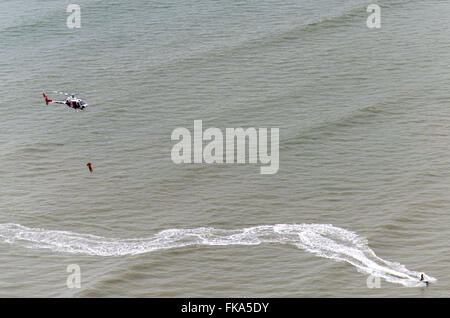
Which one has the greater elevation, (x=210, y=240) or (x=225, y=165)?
(x=225, y=165)

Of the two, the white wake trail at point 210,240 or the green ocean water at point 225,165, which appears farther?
the white wake trail at point 210,240

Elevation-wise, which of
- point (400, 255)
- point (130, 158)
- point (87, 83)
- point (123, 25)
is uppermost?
point (123, 25)

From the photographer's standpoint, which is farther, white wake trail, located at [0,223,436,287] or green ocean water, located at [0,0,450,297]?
white wake trail, located at [0,223,436,287]

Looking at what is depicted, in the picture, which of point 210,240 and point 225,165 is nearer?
point 210,240
